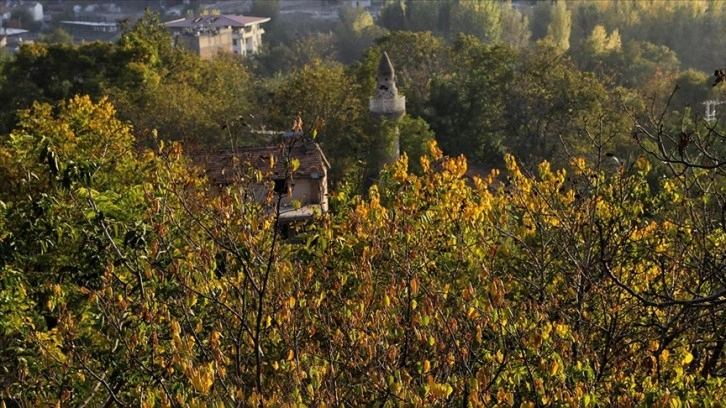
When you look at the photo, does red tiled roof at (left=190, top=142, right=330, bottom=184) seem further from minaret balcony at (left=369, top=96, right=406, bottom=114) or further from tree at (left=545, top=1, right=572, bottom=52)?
tree at (left=545, top=1, right=572, bottom=52)

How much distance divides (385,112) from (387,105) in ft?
0.66

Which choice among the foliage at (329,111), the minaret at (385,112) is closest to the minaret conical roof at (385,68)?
the minaret at (385,112)

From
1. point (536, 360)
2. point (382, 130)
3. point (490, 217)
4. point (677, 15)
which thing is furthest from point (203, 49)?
point (536, 360)

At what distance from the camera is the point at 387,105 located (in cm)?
2553

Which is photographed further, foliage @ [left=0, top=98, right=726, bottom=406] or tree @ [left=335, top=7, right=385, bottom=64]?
tree @ [left=335, top=7, right=385, bottom=64]

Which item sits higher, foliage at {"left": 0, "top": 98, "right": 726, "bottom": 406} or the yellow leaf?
the yellow leaf

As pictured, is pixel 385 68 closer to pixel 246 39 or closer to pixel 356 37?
pixel 356 37

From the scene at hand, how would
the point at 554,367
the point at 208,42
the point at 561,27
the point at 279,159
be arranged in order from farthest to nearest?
the point at 208,42, the point at 561,27, the point at 279,159, the point at 554,367

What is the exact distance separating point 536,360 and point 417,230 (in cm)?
334

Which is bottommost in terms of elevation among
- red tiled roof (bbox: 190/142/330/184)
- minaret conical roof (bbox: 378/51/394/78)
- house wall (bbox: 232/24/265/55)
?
house wall (bbox: 232/24/265/55)

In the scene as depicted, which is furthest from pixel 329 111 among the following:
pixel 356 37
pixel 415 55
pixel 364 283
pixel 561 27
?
pixel 356 37

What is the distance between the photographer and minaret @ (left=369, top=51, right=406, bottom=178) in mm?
24859

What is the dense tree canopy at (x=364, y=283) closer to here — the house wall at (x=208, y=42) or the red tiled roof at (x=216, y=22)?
the house wall at (x=208, y=42)

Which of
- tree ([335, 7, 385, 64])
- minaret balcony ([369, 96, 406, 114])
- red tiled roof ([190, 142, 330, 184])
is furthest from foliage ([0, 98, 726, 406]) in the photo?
tree ([335, 7, 385, 64])
